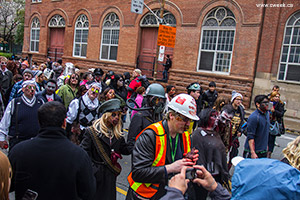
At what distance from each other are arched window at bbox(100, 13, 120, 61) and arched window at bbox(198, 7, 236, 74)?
23.5 ft

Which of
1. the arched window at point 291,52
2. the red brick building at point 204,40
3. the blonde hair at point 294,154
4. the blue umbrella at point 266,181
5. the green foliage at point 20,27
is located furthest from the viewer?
the green foliage at point 20,27

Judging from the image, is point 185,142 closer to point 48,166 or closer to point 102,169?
point 102,169

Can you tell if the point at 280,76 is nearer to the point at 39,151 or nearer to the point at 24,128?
Result: the point at 24,128

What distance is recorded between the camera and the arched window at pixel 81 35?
70.3 feet

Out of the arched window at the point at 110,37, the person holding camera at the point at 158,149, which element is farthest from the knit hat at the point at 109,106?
the arched window at the point at 110,37

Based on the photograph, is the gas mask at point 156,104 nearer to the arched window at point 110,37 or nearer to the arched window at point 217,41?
the arched window at point 217,41

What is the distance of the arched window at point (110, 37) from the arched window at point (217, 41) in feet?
23.5

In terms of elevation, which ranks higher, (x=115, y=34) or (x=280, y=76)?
(x=115, y=34)

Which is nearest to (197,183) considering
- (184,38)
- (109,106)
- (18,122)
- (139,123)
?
(109,106)

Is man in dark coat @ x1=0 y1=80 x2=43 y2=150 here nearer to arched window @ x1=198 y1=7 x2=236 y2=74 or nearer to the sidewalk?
the sidewalk

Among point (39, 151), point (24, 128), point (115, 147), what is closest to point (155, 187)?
point (115, 147)

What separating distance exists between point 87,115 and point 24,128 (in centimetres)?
119

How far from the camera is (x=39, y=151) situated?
208 cm

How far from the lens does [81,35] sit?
71.4 feet
